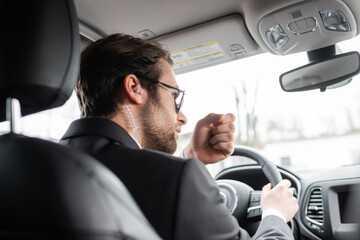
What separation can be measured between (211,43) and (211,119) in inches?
25.9

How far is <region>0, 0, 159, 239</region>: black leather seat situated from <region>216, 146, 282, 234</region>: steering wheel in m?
1.52

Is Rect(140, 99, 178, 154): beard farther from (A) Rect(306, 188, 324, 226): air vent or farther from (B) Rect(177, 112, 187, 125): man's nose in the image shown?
(A) Rect(306, 188, 324, 226): air vent

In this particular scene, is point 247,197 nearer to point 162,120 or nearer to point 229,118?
point 229,118

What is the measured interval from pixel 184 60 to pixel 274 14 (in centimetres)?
84

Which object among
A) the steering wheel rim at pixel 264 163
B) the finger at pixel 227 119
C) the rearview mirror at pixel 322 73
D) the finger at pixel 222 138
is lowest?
the steering wheel rim at pixel 264 163

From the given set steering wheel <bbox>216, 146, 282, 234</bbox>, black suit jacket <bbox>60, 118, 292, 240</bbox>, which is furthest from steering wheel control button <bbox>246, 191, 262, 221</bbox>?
black suit jacket <bbox>60, 118, 292, 240</bbox>

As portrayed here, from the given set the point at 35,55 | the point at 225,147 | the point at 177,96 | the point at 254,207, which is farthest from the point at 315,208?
the point at 35,55

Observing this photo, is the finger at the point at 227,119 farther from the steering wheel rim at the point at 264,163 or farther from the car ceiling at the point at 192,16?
the car ceiling at the point at 192,16

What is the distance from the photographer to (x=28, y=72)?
92cm

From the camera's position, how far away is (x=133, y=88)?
6.01 ft

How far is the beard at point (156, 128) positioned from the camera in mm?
1831

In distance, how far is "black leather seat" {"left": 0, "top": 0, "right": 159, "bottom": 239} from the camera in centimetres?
68

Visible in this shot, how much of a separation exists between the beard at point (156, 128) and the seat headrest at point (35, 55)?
0.83 meters

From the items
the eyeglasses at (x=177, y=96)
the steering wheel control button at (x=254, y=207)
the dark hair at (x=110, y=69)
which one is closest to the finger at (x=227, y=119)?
the eyeglasses at (x=177, y=96)
